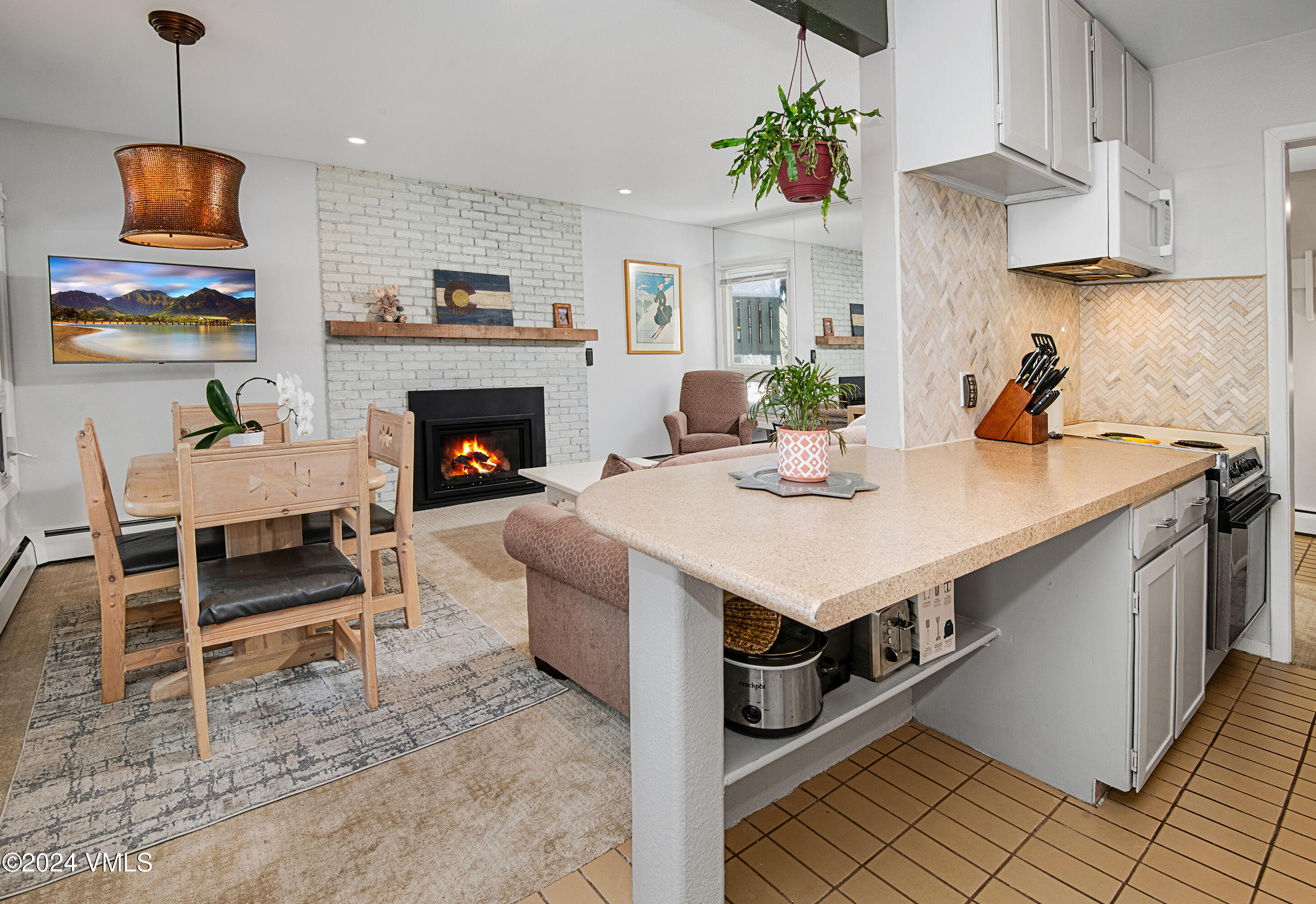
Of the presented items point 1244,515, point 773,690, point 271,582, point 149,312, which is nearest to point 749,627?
point 773,690

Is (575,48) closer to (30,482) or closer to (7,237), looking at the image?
(7,237)

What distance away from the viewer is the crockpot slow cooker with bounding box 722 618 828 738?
4.33 ft

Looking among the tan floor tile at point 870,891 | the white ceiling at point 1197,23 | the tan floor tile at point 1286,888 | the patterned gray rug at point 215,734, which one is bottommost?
the tan floor tile at point 1286,888

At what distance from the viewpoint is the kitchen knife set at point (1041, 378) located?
7.18 feet

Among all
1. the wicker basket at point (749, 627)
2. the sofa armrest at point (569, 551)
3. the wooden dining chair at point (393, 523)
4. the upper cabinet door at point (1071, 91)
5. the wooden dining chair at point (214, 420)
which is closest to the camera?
the wicker basket at point (749, 627)

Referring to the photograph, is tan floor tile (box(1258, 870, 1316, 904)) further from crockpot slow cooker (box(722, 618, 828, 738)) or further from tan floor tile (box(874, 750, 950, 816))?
crockpot slow cooker (box(722, 618, 828, 738))

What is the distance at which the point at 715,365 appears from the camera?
7.65 meters

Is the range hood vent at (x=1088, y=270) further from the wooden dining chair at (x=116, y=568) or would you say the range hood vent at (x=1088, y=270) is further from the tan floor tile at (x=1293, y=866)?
the wooden dining chair at (x=116, y=568)

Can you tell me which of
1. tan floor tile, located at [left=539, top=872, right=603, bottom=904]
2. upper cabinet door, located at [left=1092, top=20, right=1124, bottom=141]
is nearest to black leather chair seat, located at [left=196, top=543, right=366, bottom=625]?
tan floor tile, located at [left=539, top=872, right=603, bottom=904]

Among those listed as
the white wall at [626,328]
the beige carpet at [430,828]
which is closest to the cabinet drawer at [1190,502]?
the beige carpet at [430,828]

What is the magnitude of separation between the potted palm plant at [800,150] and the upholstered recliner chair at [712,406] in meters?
4.65

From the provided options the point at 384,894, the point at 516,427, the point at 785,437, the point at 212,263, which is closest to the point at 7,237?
the point at 212,263

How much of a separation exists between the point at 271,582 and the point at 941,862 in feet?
6.56

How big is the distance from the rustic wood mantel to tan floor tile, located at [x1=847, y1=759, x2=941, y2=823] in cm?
450
